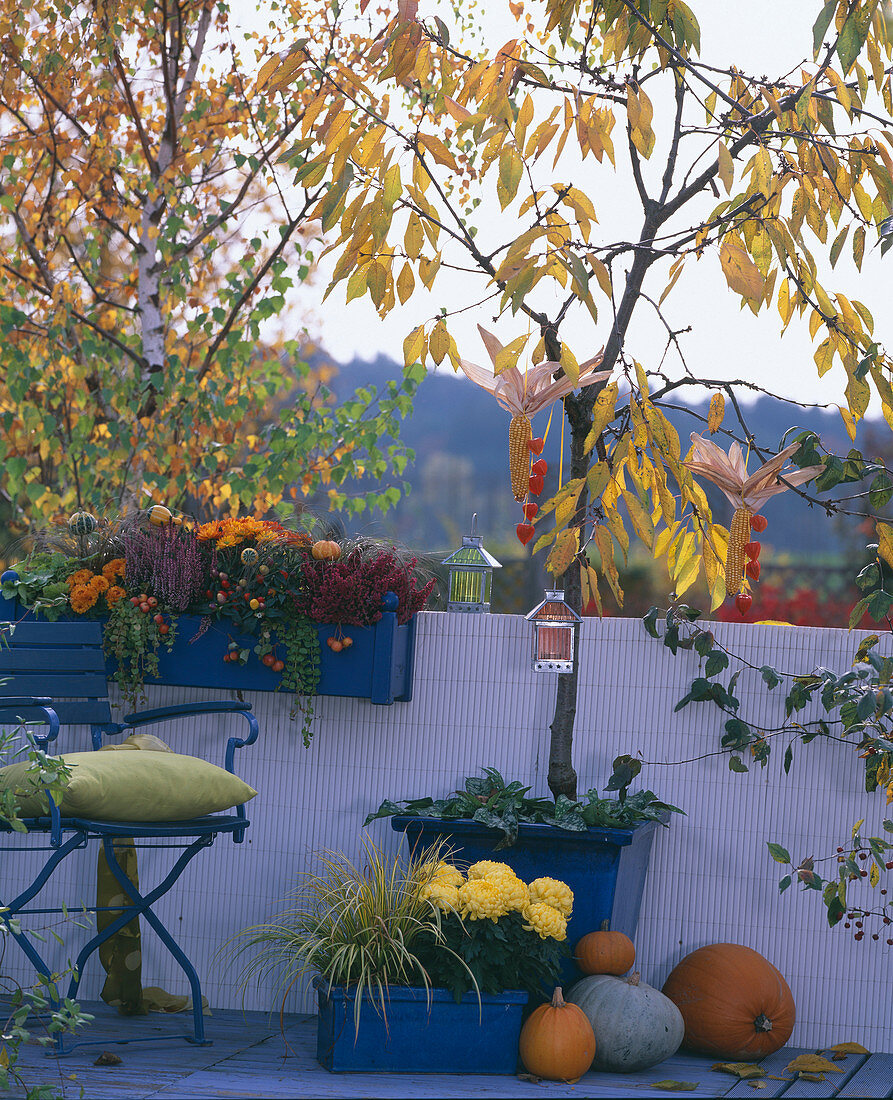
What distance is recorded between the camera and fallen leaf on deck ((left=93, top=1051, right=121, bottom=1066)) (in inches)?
82.3

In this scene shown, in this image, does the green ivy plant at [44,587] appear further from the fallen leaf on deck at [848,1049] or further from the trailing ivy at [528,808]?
the fallen leaf on deck at [848,1049]

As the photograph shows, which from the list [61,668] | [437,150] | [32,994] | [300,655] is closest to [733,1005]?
[300,655]

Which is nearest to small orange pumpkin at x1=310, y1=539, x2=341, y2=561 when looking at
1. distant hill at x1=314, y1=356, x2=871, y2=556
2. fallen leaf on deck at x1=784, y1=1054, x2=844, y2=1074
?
fallen leaf on deck at x1=784, y1=1054, x2=844, y2=1074

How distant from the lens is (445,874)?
2.29 metres

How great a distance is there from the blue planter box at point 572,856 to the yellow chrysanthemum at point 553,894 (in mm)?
106

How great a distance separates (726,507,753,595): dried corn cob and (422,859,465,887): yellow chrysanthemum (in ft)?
2.82

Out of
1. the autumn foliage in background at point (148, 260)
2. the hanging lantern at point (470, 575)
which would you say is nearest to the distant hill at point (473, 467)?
the autumn foliage in background at point (148, 260)

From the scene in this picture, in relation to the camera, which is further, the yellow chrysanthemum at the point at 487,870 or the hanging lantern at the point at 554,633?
the hanging lantern at the point at 554,633

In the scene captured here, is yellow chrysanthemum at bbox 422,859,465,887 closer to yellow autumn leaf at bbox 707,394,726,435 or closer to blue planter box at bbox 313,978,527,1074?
blue planter box at bbox 313,978,527,1074

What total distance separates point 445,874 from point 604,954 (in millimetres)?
393

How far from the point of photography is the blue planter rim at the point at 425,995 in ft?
7.09

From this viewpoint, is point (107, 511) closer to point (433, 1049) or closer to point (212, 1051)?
point (212, 1051)

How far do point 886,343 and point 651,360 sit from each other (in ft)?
1.69

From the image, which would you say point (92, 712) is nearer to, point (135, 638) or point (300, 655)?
point (135, 638)
